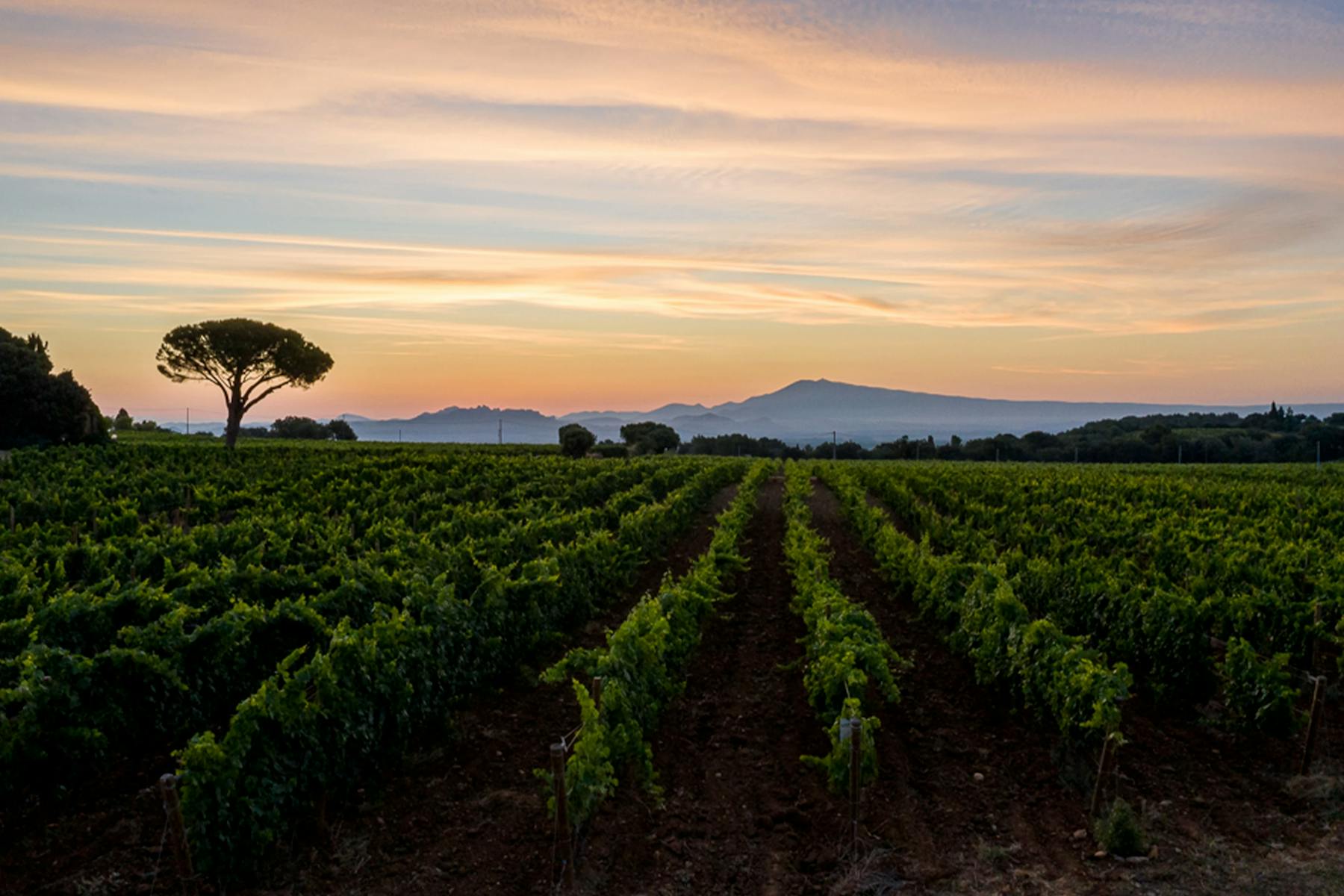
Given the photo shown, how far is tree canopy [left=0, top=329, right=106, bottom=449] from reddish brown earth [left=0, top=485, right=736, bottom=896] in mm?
49863

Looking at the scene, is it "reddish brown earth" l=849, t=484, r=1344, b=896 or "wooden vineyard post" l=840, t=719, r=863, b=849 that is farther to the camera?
"wooden vineyard post" l=840, t=719, r=863, b=849

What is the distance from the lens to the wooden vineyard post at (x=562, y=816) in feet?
20.8

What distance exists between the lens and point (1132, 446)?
3258 inches

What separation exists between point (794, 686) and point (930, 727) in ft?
5.62

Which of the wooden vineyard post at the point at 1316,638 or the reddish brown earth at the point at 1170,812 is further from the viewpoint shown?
the wooden vineyard post at the point at 1316,638

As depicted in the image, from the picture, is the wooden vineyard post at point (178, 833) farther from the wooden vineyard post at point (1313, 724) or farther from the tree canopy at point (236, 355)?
the tree canopy at point (236, 355)

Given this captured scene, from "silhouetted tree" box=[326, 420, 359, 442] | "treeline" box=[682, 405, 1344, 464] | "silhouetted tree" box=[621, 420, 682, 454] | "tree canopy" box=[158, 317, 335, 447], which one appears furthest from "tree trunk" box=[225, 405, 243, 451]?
"treeline" box=[682, 405, 1344, 464]

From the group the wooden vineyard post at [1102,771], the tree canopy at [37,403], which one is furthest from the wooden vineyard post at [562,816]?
the tree canopy at [37,403]

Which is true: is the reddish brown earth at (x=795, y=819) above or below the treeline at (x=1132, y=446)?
below

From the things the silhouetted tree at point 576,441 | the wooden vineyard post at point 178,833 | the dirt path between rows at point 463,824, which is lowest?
the dirt path between rows at point 463,824

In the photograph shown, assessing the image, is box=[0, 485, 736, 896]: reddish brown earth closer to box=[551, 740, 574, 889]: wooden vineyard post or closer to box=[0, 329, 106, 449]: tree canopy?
box=[551, 740, 574, 889]: wooden vineyard post

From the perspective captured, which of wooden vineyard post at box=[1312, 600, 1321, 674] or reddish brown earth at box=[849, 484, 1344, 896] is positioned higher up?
wooden vineyard post at box=[1312, 600, 1321, 674]

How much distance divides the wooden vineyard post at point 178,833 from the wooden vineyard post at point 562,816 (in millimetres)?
2348

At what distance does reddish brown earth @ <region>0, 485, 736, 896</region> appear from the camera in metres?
6.43
